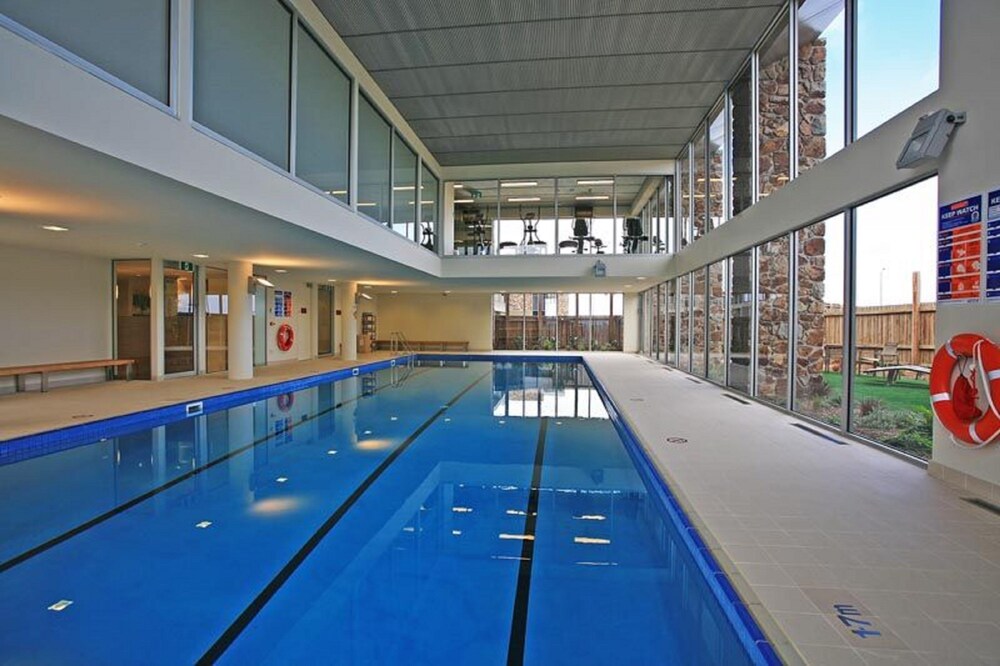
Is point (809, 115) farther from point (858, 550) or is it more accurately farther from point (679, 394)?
point (858, 550)

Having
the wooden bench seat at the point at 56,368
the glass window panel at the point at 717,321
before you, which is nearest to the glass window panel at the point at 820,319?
the glass window panel at the point at 717,321

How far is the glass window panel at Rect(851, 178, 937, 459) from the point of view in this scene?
3.75 metres

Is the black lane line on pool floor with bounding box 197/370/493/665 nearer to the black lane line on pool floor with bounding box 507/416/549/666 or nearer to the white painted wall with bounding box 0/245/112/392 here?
the black lane line on pool floor with bounding box 507/416/549/666

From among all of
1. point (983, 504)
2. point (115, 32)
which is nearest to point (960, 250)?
point (983, 504)

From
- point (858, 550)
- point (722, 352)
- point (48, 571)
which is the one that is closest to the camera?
point (858, 550)

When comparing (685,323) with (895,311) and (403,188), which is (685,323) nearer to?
(403,188)

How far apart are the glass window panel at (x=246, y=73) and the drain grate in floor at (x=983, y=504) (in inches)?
219

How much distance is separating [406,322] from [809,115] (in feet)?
43.4

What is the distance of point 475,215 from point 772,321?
7.77 m

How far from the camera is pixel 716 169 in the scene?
8484mm

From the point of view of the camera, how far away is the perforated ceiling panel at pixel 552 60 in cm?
553

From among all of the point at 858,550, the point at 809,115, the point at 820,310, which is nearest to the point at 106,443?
the point at 858,550

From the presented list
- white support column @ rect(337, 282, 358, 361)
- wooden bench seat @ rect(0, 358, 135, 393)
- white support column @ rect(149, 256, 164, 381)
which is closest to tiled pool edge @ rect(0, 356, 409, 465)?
white support column @ rect(149, 256, 164, 381)

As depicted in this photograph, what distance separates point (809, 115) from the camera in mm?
5145
